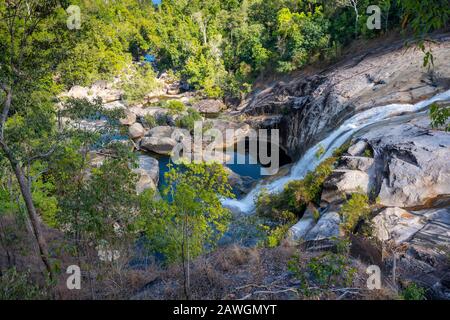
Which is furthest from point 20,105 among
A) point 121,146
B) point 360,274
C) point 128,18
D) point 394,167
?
point 128,18

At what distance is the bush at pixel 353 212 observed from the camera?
9.82 metres

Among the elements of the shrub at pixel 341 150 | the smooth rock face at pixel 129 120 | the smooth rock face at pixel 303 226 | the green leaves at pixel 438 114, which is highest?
the smooth rock face at pixel 129 120

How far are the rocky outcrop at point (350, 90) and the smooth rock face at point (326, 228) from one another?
8.55 m

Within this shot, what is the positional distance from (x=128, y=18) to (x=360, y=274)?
53.2 m

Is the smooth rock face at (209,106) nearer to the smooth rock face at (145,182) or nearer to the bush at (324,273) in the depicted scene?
the smooth rock face at (145,182)

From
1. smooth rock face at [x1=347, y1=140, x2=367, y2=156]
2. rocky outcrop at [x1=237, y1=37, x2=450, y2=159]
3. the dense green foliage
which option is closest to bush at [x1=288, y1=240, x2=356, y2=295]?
the dense green foliage

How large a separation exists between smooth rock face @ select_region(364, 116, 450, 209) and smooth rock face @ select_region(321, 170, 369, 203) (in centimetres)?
58

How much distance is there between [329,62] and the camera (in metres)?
28.1

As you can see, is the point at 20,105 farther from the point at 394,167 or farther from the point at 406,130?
the point at 406,130

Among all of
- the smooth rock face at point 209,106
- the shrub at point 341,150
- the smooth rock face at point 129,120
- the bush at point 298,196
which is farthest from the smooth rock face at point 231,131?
the shrub at point 341,150

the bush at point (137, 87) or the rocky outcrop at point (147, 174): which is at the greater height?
the bush at point (137, 87)

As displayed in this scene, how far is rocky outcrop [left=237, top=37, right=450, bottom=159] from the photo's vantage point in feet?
55.3

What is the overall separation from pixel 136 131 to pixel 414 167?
22.5 meters

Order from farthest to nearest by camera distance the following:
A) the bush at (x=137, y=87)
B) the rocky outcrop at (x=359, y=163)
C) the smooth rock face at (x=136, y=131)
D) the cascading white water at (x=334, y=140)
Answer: the bush at (x=137, y=87), the smooth rock face at (x=136, y=131), the cascading white water at (x=334, y=140), the rocky outcrop at (x=359, y=163)
